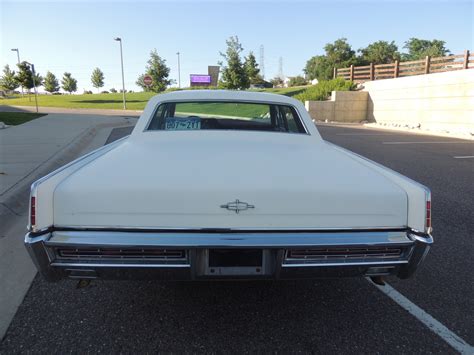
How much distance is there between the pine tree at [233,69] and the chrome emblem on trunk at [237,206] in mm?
33231

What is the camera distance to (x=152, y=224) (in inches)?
76.4

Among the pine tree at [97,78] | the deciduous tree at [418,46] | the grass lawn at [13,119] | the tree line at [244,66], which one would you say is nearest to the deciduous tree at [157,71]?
the tree line at [244,66]

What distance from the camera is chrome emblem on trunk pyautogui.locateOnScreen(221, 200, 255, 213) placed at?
1936 millimetres

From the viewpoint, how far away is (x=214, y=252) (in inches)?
77.4

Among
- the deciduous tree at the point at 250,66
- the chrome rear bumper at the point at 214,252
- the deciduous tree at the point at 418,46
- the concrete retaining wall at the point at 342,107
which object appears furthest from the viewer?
the deciduous tree at the point at 418,46

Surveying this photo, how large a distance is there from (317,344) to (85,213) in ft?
5.14

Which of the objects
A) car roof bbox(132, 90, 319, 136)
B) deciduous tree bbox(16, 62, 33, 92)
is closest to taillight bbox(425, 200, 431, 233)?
car roof bbox(132, 90, 319, 136)

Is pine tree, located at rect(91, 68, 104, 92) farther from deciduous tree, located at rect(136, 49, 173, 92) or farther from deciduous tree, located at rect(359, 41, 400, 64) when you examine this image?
deciduous tree, located at rect(359, 41, 400, 64)

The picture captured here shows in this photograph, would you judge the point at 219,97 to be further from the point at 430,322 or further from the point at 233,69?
the point at 233,69

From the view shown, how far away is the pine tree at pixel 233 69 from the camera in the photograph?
3397cm

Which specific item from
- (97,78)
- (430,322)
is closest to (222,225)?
(430,322)

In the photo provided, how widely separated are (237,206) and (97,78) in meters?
76.8

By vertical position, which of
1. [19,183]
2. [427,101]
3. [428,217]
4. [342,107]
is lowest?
[19,183]

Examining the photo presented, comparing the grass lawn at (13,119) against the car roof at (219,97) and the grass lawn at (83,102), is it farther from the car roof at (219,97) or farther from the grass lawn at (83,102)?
the grass lawn at (83,102)
